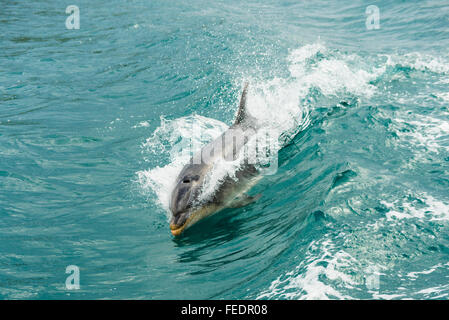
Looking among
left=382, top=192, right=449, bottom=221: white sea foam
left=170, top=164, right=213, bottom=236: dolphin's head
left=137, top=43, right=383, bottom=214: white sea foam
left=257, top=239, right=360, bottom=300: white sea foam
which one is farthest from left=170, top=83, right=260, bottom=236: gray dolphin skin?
left=382, top=192, right=449, bottom=221: white sea foam

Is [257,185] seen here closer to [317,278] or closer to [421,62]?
[317,278]

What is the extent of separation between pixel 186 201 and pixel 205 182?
558 millimetres

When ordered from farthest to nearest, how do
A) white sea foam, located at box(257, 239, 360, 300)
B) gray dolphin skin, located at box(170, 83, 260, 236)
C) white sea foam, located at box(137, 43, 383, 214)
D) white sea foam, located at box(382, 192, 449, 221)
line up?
white sea foam, located at box(137, 43, 383, 214)
gray dolphin skin, located at box(170, 83, 260, 236)
white sea foam, located at box(382, 192, 449, 221)
white sea foam, located at box(257, 239, 360, 300)

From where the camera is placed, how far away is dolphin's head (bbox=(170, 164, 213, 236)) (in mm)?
7223

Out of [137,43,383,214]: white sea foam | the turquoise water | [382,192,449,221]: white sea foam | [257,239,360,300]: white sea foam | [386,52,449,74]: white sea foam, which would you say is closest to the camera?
[257,239,360,300]: white sea foam

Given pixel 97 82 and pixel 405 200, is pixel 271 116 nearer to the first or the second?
pixel 405 200

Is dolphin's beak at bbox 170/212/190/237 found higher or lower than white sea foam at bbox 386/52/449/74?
lower

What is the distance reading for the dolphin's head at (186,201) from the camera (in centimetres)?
722

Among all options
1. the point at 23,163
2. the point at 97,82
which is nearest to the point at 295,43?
the point at 97,82

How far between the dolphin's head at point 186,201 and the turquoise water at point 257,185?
24 centimetres

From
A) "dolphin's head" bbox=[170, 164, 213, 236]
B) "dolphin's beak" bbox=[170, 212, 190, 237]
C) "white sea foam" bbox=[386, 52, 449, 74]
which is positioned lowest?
"dolphin's beak" bbox=[170, 212, 190, 237]

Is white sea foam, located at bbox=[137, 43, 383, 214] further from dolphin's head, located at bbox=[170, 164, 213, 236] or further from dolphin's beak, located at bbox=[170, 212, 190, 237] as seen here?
dolphin's beak, located at bbox=[170, 212, 190, 237]
